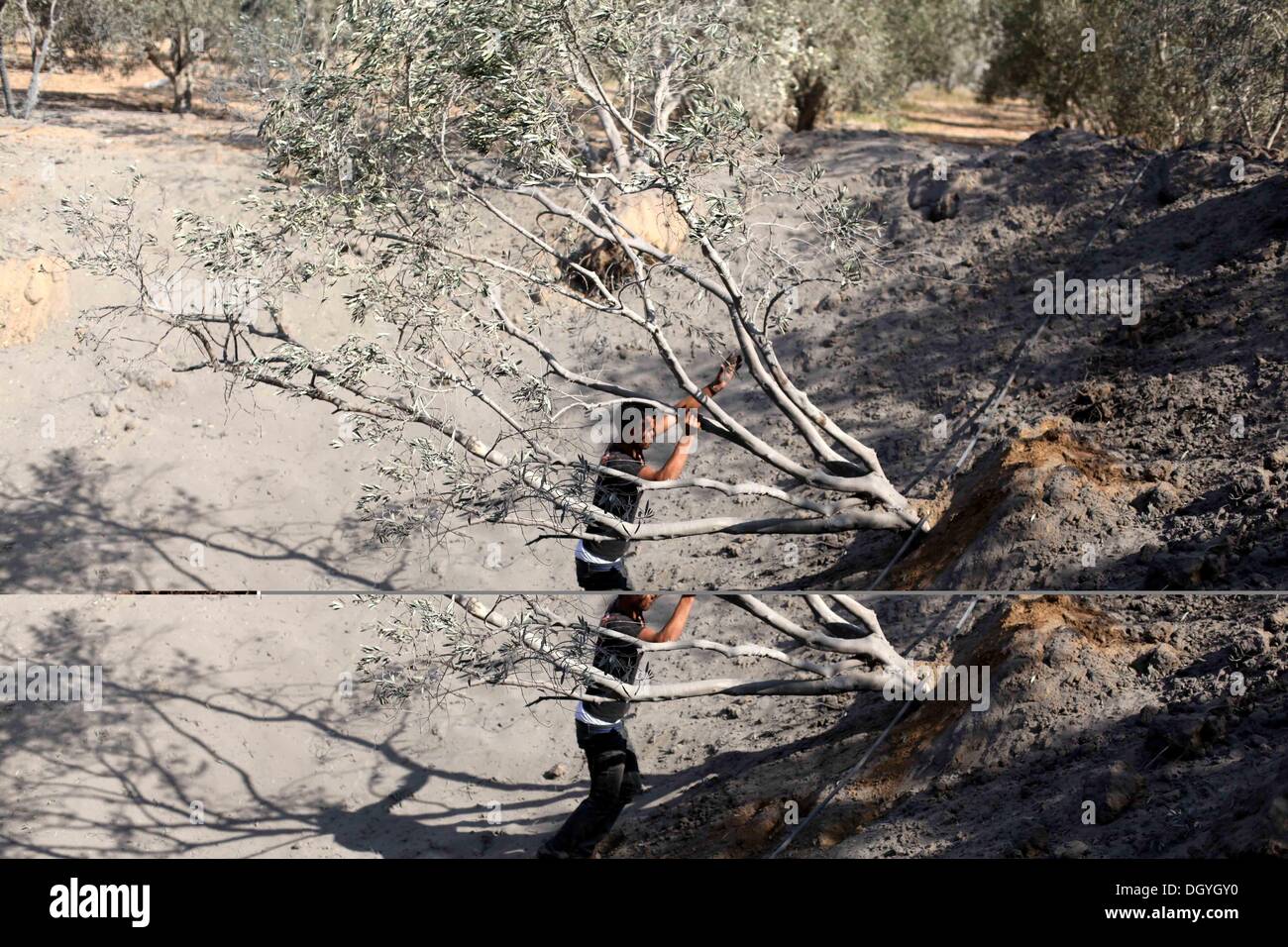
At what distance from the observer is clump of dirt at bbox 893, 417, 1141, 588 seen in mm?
8461

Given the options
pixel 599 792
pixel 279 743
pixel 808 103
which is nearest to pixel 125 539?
pixel 279 743

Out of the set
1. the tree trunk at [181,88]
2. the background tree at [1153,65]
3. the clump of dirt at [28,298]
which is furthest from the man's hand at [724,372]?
the tree trunk at [181,88]

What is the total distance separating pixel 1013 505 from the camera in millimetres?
8719

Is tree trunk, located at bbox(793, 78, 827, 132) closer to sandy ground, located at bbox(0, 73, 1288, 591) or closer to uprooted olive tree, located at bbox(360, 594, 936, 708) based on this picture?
sandy ground, located at bbox(0, 73, 1288, 591)

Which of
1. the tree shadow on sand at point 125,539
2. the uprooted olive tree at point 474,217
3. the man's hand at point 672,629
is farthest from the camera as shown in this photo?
the tree shadow on sand at point 125,539

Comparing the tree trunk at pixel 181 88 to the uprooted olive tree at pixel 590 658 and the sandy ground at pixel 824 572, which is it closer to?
the sandy ground at pixel 824 572

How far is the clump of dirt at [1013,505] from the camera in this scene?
27.8ft

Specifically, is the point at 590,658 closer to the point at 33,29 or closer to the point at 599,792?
the point at 599,792

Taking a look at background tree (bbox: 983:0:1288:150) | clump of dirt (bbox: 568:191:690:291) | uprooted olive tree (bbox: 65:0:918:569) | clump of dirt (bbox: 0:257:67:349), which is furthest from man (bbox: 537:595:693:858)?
background tree (bbox: 983:0:1288:150)

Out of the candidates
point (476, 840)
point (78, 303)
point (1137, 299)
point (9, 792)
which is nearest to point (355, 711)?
point (476, 840)

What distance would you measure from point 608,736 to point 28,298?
8.43 m

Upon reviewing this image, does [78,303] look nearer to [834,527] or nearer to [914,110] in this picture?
[834,527]

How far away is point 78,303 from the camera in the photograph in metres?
13.0

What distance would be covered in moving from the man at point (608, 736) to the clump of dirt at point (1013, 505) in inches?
85.7
